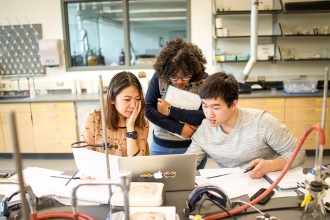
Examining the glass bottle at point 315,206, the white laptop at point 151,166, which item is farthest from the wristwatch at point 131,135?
the glass bottle at point 315,206

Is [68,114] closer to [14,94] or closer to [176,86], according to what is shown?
[14,94]

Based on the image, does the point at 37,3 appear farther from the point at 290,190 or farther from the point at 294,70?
the point at 290,190

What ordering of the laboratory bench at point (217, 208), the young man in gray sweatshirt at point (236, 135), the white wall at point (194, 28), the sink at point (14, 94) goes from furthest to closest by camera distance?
the sink at point (14, 94) < the white wall at point (194, 28) < the young man in gray sweatshirt at point (236, 135) < the laboratory bench at point (217, 208)

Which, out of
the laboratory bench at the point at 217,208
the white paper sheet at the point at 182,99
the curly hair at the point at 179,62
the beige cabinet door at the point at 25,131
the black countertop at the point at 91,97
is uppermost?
the curly hair at the point at 179,62

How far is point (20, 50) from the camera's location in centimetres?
406

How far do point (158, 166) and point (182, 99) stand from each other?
2.19 feet

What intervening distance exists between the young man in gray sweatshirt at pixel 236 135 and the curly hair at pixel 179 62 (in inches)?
8.6

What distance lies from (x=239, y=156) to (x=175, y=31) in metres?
3.56

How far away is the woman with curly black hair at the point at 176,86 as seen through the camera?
1.66m

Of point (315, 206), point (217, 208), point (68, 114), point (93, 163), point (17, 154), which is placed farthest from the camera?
point (68, 114)

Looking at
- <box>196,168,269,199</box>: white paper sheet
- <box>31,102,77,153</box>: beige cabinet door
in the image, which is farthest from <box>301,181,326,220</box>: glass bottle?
<box>31,102,77,153</box>: beige cabinet door

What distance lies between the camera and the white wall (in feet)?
12.7

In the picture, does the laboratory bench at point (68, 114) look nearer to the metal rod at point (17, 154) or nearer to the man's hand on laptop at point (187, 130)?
the man's hand on laptop at point (187, 130)

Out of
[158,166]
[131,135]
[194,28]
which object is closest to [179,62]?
[131,135]
